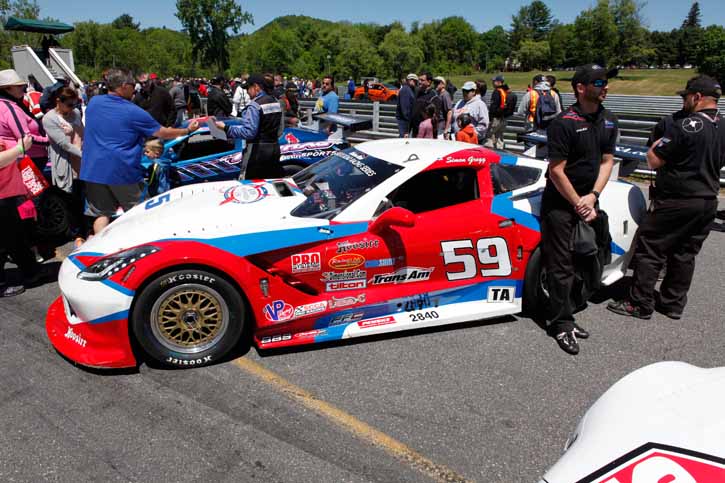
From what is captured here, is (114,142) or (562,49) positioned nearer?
(114,142)

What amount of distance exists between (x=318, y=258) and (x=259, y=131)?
2840 millimetres

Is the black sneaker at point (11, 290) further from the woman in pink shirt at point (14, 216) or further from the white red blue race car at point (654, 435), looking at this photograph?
the white red blue race car at point (654, 435)

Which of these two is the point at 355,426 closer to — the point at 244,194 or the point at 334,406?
the point at 334,406

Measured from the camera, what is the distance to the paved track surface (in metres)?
2.70

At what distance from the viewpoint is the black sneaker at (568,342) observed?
3.88 m

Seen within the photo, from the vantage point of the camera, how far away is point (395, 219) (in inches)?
141

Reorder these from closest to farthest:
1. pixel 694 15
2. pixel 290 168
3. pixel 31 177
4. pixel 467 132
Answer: pixel 31 177 → pixel 467 132 → pixel 290 168 → pixel 694 15

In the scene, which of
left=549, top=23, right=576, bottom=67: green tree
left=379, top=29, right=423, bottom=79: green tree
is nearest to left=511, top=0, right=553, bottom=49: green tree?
left=549, top=23, right=576, bottom=67: green tree

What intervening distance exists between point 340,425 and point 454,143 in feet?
8.34

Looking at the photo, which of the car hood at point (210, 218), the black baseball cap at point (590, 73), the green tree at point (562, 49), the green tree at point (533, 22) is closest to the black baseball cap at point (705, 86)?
the black baseball cap at point (590, 73)

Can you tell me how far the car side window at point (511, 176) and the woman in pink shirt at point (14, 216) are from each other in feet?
12.8

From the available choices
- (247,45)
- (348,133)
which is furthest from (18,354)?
(247,45)

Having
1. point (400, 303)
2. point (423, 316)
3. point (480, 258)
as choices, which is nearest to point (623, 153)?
point (480, 258)

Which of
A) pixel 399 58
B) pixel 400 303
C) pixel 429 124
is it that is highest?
pixel 399 58
